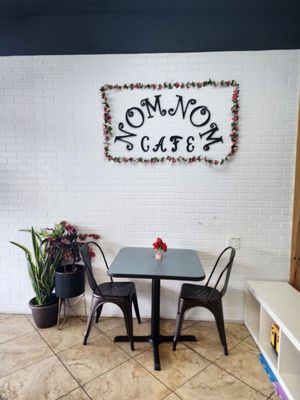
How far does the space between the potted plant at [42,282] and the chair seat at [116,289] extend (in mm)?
571

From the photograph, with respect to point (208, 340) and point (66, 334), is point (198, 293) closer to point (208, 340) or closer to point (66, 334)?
point (208, 340)

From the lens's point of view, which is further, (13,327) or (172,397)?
(13,327)

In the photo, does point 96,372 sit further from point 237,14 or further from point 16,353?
point 237,14

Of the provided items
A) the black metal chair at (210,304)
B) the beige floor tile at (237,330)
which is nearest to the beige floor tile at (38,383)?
the black metal chair at (210,304)

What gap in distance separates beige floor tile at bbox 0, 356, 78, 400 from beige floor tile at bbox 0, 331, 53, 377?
76 millimetres

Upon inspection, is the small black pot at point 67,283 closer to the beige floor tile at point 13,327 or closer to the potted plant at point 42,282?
the potted plant at point 42,282

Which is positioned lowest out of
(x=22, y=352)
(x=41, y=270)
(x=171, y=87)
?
(x=22, y=352)

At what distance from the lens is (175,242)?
2.66 m

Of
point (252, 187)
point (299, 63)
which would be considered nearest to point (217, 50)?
point (299, 63)

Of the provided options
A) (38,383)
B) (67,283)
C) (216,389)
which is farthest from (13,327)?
(216,389)

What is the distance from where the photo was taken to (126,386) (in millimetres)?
1843

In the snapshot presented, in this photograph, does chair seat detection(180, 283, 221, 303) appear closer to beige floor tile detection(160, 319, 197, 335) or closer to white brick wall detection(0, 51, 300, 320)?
white brick wall detection(0, 51, 300, 320)

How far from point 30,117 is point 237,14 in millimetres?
2256

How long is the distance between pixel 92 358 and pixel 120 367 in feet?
0.85
